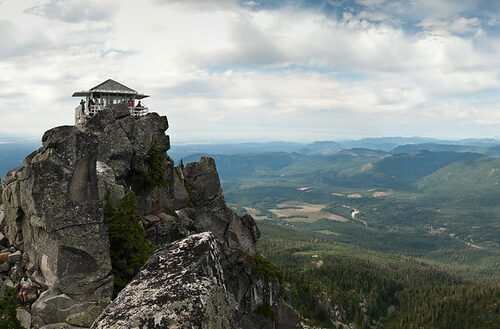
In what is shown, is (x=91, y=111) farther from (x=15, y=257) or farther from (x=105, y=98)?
(x=15, y=257)

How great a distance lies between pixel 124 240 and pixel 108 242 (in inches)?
93.0

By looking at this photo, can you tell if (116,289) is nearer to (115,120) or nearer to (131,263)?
(131,263)

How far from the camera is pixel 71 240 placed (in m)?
28.1

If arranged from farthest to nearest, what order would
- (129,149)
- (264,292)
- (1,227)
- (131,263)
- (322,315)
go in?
1. (322,315)
2. (264,292)
3. (129,149)
4. (1,227)
5. (131,263)

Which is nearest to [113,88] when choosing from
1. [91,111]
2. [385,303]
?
[91,111]

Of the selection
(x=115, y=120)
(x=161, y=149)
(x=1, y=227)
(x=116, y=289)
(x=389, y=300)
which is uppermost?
(x=115, y=120)

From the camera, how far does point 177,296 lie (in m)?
9.69

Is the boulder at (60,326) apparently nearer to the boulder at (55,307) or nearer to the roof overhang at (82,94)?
the boulder at (55,307)

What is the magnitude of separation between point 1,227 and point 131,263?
19.0 metres

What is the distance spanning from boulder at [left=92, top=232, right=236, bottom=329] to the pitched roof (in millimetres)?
54719

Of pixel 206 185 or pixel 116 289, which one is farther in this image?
pixel 206 185

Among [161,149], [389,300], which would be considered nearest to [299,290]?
[389,300]

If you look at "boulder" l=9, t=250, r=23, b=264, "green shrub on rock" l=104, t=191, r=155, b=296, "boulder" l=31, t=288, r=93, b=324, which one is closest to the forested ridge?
"green shrub on rock" l=104, t=191, r=155, b=296

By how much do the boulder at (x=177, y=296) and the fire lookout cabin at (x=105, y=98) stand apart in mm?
45544
